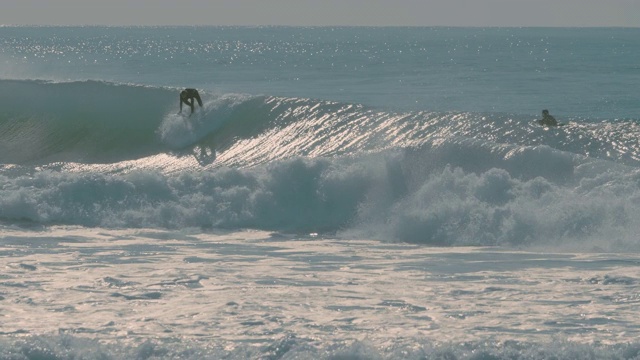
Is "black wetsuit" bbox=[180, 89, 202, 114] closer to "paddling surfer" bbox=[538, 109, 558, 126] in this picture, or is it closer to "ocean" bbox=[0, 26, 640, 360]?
"ocean" bbox=[0, 26, 640, 360]

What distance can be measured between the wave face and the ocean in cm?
4

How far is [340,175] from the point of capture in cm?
1741

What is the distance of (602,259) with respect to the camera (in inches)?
504

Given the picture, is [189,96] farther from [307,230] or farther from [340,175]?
[307,230]

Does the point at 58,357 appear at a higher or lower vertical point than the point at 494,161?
lower

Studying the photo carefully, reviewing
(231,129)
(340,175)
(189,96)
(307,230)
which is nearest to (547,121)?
(340,175)

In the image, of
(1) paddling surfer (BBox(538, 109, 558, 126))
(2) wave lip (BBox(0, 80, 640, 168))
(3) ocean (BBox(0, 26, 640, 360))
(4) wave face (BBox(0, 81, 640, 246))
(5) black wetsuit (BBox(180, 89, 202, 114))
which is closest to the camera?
(3) ocean (BBox(0, 26, 640, 360))

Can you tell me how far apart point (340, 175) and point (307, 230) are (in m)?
1.54

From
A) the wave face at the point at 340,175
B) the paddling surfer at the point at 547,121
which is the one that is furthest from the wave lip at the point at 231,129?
the paddling surfer at the point at 547,121

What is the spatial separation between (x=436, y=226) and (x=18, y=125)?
44.0ft

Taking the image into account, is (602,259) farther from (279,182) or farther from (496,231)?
(279,182)

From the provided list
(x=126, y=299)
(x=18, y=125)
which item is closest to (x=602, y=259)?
(x=126, y=299)

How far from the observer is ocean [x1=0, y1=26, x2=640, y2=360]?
31.7 feet

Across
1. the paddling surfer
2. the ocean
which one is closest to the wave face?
the ocean
